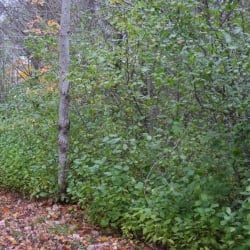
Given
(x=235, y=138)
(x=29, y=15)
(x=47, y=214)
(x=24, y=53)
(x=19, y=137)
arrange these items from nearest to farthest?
(x=235, y=138) → (x=47, y=214) → (x=19, y=137) → (x=24, y=53) → (x=29, y=15)

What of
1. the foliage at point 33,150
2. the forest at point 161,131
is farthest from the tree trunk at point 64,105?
the foliage at point 33,150

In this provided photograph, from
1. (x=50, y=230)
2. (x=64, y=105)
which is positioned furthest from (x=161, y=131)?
(x=64, y=105)

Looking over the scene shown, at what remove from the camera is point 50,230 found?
18.1 ft

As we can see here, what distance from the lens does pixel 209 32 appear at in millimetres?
4664

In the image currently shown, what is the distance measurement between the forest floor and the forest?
11 centimetres

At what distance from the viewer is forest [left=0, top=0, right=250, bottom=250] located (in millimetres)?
4332

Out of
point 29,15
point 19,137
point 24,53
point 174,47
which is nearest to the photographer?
point 174,47

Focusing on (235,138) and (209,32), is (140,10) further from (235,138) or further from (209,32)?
(235,138)

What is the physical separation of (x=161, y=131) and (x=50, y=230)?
2.01m

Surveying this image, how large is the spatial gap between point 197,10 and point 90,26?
3954mm

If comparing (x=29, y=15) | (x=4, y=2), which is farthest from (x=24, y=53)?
(x=4, y=2)

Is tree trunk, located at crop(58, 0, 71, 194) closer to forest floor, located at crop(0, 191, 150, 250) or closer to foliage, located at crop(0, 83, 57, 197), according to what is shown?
foliage, located at crop(0, 83, 57, 197)

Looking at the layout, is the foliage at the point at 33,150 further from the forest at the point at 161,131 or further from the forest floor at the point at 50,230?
the forest floor at the point at 50,230

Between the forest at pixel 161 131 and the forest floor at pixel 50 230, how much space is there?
113mm
